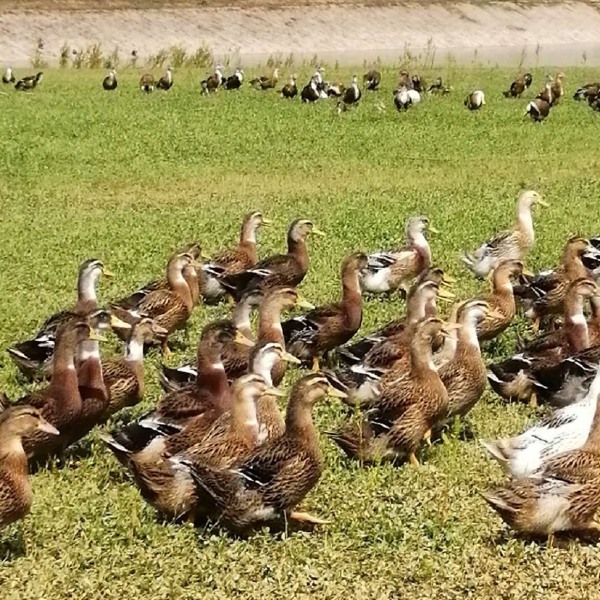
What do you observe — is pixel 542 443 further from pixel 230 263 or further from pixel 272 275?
pixel 230 263

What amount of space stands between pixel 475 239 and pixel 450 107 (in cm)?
1321

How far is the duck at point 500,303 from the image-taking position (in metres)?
8.43

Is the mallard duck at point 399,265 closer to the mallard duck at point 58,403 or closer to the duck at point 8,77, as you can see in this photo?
the mallard duck at point 58,403

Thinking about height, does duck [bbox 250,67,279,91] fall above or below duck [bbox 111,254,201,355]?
below

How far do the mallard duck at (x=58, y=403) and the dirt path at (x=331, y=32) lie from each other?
111ft

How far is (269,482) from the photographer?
5.64 m

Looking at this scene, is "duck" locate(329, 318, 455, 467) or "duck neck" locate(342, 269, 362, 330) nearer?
"duck" locate(329, 318, 455, 467)

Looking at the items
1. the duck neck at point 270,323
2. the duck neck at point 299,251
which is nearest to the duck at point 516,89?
the duck neck at point 299,251

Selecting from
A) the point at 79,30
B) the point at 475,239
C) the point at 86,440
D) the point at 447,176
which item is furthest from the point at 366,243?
the point at 79,30

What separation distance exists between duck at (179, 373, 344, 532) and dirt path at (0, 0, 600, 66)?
1372 inches

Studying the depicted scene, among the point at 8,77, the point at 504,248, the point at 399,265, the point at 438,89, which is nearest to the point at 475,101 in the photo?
the point at 438,89

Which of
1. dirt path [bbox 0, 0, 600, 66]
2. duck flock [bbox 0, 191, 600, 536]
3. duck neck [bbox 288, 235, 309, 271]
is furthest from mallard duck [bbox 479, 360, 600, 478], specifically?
dirt path [bbox 0, 0, 600, 66]

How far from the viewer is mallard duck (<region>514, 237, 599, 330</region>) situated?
357 inches

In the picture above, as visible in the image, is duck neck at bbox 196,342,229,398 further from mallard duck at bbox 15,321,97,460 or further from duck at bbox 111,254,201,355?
duck at bbox 111,254,201,355
